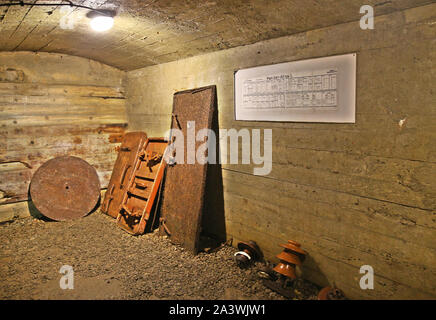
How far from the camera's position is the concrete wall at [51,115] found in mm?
4586

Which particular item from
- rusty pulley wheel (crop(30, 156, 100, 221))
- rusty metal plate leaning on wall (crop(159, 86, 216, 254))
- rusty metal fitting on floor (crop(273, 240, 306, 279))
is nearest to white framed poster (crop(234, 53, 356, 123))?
rusty metal plate leaning on wall (crop(159, 86, 216, 254))

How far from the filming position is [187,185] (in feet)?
12.2

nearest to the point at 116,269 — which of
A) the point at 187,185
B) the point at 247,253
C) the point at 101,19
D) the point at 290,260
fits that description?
the point at 187,185

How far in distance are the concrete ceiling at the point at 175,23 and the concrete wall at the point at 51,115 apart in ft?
1.71

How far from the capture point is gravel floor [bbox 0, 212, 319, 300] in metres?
2.81

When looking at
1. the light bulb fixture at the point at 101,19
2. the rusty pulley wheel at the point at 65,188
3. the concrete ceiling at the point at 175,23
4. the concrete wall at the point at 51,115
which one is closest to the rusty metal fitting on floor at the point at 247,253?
the concrete ceiling at the point at 175,23

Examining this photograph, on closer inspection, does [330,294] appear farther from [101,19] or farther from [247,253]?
[101,19]

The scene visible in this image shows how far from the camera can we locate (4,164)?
457cm

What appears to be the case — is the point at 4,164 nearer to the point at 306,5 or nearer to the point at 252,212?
the point at 252,212

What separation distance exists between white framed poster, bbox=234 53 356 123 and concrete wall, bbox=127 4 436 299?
70mm

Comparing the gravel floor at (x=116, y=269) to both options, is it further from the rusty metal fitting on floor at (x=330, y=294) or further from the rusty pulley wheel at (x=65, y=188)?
the rusty pulley wheel at (x=65, y=188)

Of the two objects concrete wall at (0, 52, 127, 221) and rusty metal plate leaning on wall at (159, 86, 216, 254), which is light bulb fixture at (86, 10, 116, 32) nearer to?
rusty metal plate leaning on wall at (159, 86, 216, 254)

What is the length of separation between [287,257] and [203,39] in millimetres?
2365
